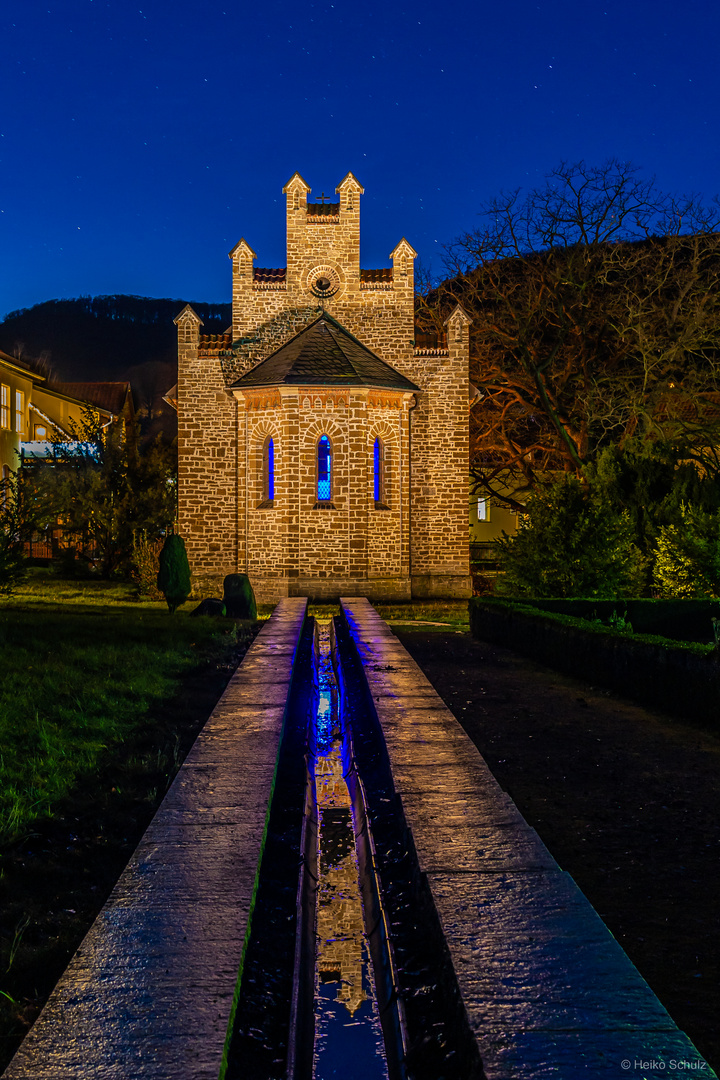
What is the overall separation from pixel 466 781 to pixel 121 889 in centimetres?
230

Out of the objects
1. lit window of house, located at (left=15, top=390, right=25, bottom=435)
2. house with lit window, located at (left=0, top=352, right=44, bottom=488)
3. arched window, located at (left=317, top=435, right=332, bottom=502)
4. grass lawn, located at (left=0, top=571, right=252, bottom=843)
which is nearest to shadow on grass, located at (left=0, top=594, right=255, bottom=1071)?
grass lawn, located at (left=0, top=571, right=252, bottom=843)

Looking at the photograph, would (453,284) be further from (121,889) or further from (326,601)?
(121,889)

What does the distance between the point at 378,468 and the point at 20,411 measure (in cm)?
2368

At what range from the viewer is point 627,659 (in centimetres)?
882

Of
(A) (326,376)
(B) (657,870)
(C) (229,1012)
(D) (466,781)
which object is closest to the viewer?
(C) (229,1012)

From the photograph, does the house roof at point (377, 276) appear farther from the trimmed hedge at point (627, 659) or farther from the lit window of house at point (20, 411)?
the lit window of house at point (20, 411)

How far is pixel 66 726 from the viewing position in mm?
6789

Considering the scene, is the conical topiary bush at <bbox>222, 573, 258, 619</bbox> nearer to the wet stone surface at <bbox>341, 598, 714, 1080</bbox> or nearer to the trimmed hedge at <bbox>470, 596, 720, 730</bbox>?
the trimmed hedge at <bbox>470, 596, 720, 730</bbox>

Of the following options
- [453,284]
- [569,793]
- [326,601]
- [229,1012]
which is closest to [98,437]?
[326,601]

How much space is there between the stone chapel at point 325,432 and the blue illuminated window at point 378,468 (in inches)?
1.7

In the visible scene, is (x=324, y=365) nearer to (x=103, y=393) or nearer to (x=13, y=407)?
(x=13, y=407)

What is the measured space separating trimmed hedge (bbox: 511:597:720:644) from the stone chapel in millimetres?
10415

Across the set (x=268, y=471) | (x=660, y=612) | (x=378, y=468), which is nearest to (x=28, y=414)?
(x=268, y=471)

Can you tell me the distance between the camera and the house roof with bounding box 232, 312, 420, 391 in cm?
2216
